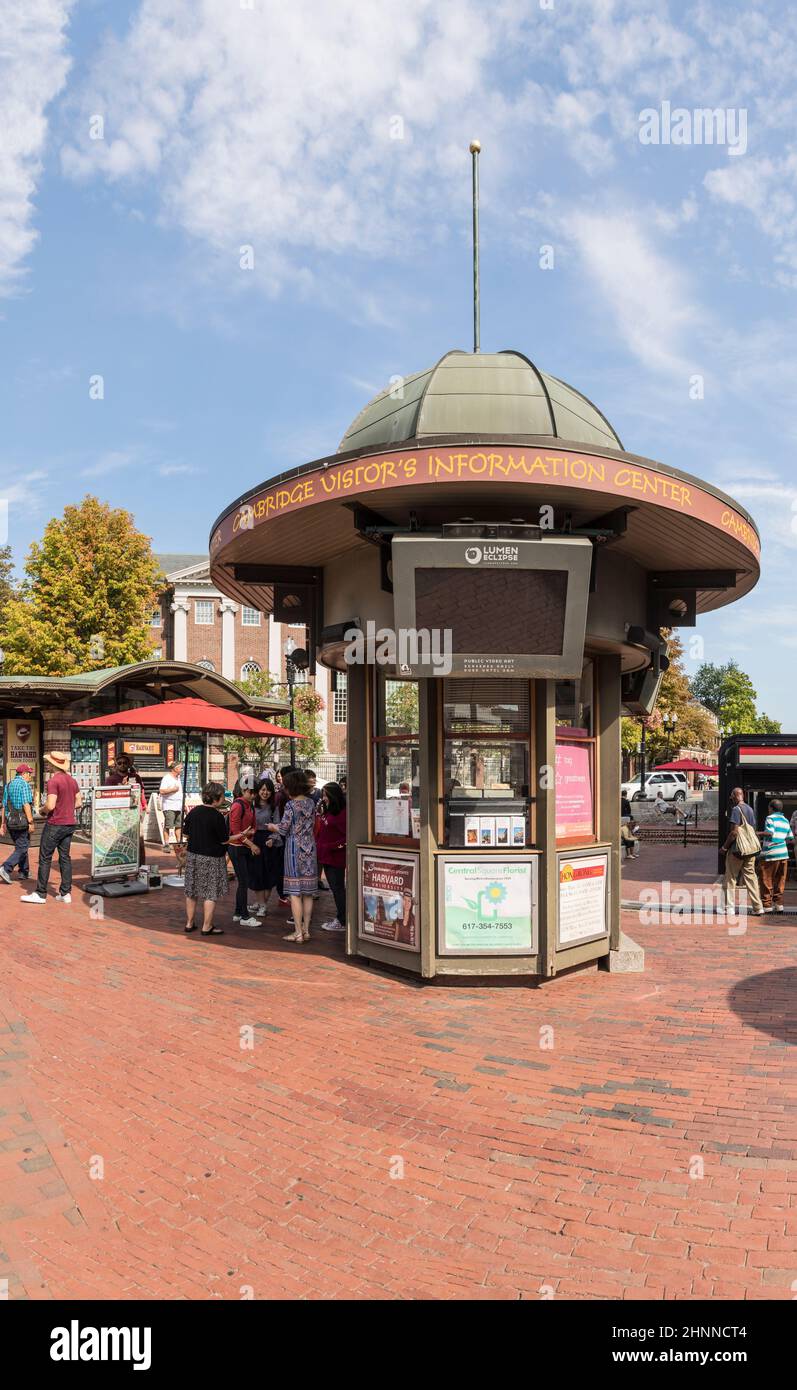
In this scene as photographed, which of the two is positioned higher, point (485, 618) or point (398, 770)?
point (485, 618)

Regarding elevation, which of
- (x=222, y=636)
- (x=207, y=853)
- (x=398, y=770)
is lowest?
(x=207, y=853)

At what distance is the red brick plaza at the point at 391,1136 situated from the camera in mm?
3469

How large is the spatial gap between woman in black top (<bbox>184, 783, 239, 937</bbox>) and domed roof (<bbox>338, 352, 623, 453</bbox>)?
411 cm

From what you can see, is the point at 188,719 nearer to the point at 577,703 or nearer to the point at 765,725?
the point at 577,703

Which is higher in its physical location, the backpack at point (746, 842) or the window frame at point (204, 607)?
the window frame at point (204, 607)

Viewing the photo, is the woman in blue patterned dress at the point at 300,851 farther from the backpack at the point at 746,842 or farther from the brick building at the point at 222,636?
the brick building at the point at 222,636

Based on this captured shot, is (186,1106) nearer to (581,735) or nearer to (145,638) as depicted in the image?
(581,735)

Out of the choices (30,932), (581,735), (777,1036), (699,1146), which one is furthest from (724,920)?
(30,932)

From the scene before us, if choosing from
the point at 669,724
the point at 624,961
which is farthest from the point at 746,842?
the point at 669,724

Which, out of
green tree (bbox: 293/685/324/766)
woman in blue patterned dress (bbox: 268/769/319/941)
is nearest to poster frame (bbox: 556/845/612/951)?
woman in blue patterned dress (bbox: 268/769/319/941)

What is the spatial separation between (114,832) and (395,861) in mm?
6275

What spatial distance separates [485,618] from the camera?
6.97 meters

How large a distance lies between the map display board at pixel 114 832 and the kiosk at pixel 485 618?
16.4 feet

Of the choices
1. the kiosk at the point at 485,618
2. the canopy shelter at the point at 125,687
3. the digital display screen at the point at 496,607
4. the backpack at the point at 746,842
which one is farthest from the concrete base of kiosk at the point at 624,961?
the canopy shelter at the point at 125,687
